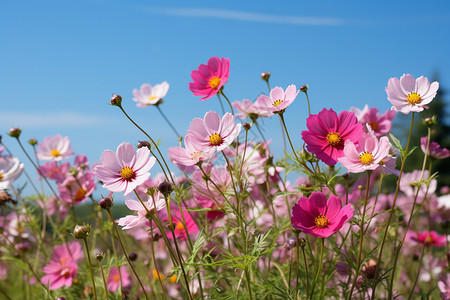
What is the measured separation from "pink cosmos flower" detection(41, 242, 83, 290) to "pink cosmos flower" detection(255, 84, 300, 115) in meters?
0.95

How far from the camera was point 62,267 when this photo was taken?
1598mm

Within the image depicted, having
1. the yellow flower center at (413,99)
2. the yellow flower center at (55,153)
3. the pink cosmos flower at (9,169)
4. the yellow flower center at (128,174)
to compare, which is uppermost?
the yellow flower center at (413,99)

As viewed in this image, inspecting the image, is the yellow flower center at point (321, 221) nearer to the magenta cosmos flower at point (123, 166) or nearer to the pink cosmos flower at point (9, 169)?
the magenta cosmos flower at point (123, 166)

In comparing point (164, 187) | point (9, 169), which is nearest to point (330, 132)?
point (164, 187)

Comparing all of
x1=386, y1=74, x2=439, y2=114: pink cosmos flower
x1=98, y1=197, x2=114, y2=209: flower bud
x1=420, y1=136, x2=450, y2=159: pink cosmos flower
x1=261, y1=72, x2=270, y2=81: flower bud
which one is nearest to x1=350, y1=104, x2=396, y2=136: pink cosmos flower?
x1=420, y1=136, x2=450, y2=159: pink cosmos flower

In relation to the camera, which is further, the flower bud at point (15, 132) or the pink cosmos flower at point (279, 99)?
the flower bud at point (15, 132)

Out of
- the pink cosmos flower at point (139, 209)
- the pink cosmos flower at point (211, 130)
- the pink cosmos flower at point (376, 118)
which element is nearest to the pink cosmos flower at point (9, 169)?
the pink cosmos flower at point (139, 209)

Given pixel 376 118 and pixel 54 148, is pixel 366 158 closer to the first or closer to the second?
pixel 376 118

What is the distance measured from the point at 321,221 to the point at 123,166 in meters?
0.43

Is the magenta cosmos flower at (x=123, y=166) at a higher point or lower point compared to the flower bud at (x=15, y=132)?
higher

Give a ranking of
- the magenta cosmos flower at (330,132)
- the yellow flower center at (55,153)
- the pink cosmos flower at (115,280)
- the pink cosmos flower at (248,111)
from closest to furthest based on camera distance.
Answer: the magenta cosmos flower at (330,132) < the pink cosmos flower at (248,111) < the pink cosmos flower at (115,280) < the yellow flower center at (55,153)

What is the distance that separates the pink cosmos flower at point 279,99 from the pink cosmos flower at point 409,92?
0.67ft

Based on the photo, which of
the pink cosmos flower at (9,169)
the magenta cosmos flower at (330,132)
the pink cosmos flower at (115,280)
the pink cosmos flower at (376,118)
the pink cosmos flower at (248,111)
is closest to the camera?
the magenta cosmos flower at (330,132)

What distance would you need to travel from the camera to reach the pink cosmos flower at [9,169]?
1602mm
